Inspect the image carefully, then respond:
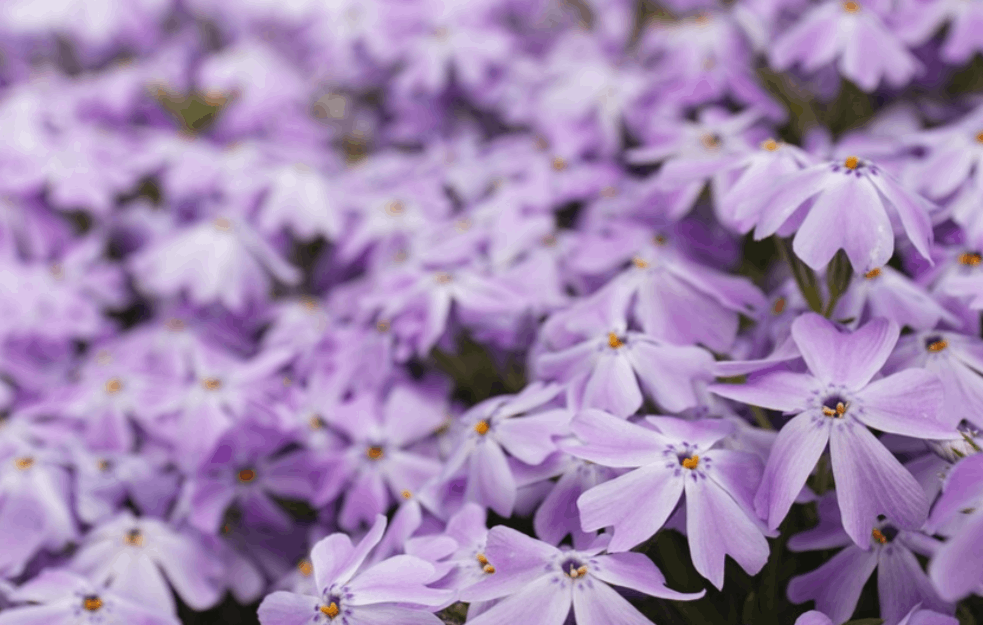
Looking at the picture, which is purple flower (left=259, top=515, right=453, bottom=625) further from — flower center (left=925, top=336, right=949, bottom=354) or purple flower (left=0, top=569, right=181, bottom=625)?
flower center (left=925, top=336, right=949, bottom=354)

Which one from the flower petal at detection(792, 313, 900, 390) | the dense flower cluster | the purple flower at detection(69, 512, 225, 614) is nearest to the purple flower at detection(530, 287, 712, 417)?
the dense flower cluster

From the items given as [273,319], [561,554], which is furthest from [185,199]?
[561,554]

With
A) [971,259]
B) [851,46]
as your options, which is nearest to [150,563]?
[971,259]

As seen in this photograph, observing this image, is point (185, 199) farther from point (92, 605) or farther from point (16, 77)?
point (92, 605)

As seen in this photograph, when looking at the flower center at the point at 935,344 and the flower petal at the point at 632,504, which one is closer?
the flower petal at the point at 632,504

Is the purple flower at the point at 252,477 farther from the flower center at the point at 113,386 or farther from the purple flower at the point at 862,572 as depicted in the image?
the purple flower at the point at 862,572

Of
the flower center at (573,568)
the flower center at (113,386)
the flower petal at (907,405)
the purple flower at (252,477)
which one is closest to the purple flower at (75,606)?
the purple flower at (252,477)

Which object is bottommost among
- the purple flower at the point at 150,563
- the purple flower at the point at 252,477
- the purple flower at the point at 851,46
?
the purple flower at the point at 150,563
